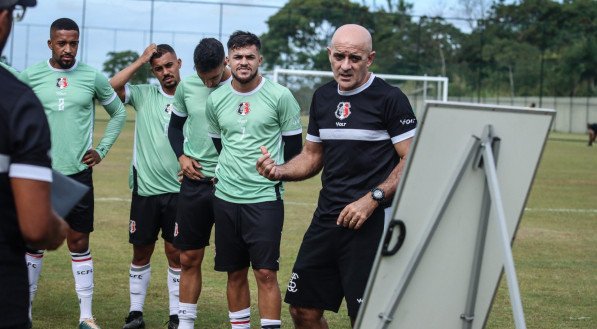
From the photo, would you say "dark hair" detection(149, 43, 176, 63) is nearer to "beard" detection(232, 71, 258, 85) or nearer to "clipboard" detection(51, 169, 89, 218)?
"beard" detection(232, 71, 258, 85)

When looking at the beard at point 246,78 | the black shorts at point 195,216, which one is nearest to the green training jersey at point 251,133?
the beard at point 246,78

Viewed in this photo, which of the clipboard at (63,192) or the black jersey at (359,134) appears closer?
the clipboard at (63,192)

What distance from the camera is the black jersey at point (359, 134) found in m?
6.21

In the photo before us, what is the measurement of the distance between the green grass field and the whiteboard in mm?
3719

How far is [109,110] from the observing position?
30.0ft

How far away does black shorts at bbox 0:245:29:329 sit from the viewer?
144 inches

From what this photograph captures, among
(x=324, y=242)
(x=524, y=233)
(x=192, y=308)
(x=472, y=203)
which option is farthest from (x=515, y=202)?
(x=524, y=233)

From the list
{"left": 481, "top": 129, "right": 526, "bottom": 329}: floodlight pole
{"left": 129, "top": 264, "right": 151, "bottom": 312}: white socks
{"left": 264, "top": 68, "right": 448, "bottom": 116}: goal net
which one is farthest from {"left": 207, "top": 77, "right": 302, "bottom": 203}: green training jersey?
{"left": 264, "top": 68, "right": 448, "bottom": 116}: goal net

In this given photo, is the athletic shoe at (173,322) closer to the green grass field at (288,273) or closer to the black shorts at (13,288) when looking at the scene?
the green grass field at (288,273)

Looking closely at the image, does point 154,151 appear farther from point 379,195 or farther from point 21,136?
point 21,136

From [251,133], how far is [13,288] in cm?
396

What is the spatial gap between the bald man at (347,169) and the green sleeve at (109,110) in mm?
2768

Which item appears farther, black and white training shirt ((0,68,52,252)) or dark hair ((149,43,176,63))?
dark hair ((149,43,176,63))

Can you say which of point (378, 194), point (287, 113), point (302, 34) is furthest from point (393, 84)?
point (378, 194)
